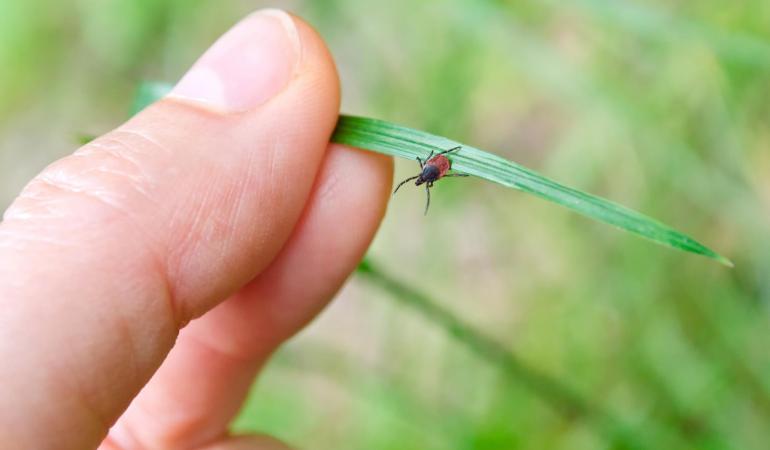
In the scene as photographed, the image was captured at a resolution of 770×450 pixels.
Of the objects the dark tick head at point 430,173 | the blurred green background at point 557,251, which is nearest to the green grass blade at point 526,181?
the dark tick head at point 430,173

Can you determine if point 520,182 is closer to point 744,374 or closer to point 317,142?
point 317,142

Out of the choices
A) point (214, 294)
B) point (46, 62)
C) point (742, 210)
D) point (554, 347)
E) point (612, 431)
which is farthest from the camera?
point (46, 62)

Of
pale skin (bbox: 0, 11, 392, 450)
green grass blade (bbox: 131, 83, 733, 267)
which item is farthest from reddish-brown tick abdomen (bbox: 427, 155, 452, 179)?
green grass blade (bbox: 131, 83, 733, 267)

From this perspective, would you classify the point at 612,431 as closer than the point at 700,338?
Yes

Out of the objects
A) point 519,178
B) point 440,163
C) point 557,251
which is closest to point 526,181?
point 519,178

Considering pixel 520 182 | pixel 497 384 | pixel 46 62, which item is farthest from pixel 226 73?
pixel 46 62

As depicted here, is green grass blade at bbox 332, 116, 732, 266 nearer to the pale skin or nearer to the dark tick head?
the pale skin

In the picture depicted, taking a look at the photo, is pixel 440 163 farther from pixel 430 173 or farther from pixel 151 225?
pixel 151 225

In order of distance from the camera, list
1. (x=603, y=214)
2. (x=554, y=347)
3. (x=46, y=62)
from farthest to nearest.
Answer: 1. (x=46, y=62)
2. (x=554, y=347)
3. (x=603, y=214)
